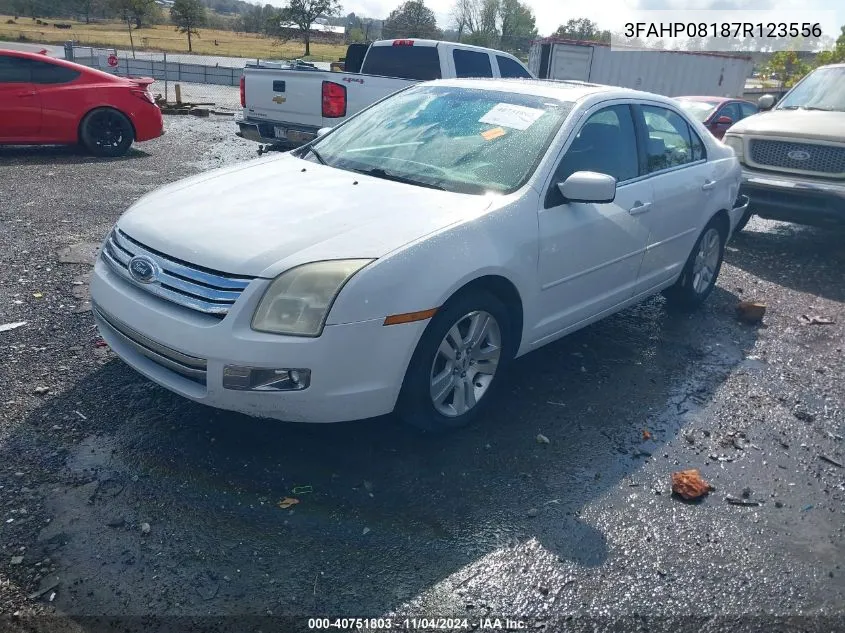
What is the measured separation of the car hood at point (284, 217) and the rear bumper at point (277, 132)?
4930 millimetres

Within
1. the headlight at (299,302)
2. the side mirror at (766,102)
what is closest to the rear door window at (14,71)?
the headlight at (299,302)

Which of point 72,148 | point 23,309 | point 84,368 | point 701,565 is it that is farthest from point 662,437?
point 72,148

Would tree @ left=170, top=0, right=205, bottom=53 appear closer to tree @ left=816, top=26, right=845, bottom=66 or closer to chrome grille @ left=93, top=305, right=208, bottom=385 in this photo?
tree @ left=816, top=26, right=845, bottom=66

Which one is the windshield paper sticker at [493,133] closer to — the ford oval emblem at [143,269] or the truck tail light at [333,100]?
the ford oval emblem at [143,269]

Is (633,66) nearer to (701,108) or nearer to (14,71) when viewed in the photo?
(701,108)

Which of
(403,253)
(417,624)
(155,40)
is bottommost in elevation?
(417,624)

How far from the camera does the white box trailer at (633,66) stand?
22.7m

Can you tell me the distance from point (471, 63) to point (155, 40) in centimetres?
6119

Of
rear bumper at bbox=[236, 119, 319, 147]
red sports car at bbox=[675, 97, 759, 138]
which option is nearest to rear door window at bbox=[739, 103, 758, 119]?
red sports car at bbox=[675, 97, 759, 138]

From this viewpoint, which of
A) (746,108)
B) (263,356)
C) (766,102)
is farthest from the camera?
(746,108)

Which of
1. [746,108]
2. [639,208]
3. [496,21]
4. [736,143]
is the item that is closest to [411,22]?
[496,21]

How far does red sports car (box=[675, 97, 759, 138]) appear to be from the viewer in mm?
11438

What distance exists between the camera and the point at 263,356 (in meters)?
2.93

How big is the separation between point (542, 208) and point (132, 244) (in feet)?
6.87
